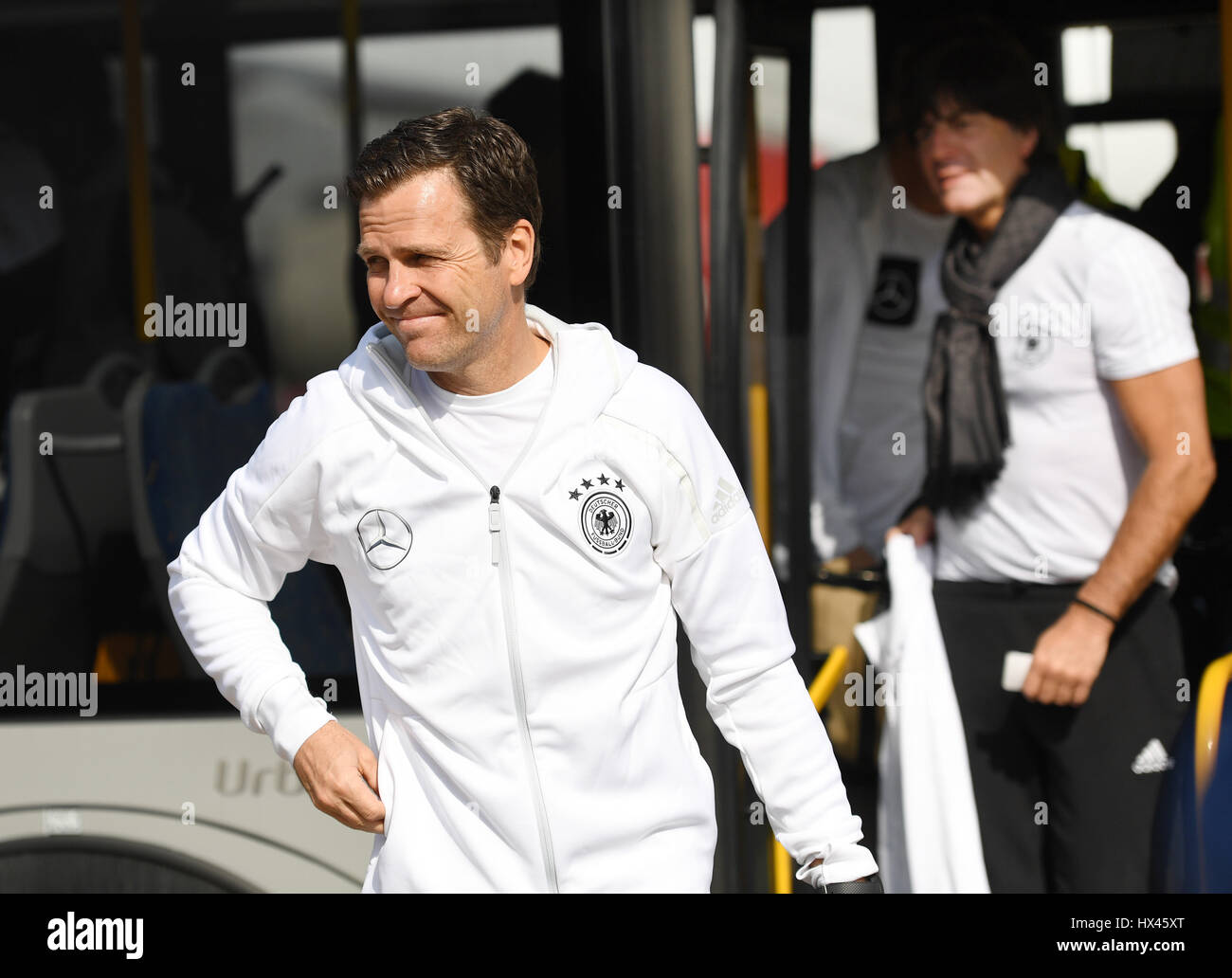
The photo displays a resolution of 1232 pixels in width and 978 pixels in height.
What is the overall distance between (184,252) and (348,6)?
71 centimetres

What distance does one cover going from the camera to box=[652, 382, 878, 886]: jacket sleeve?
182 centimetres

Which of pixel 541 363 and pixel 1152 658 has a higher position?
pixel 541 363

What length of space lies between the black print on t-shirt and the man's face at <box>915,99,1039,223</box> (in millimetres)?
167

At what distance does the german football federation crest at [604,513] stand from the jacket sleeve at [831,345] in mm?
1238

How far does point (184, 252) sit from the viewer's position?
10.5 feet

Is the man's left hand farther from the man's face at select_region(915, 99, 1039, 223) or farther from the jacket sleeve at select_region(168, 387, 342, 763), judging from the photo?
the jacket sleeve at select_region(168, 387, 342, 763)

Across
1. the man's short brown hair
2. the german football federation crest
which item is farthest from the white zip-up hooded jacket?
the man's short brown hair

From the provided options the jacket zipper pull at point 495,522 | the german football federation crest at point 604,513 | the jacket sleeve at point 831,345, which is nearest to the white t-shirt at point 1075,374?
the jacket sleeve at point 831,345

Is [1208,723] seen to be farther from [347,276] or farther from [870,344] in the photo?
[347,276]

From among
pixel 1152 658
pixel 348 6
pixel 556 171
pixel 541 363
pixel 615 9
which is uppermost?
pixel 348 6
